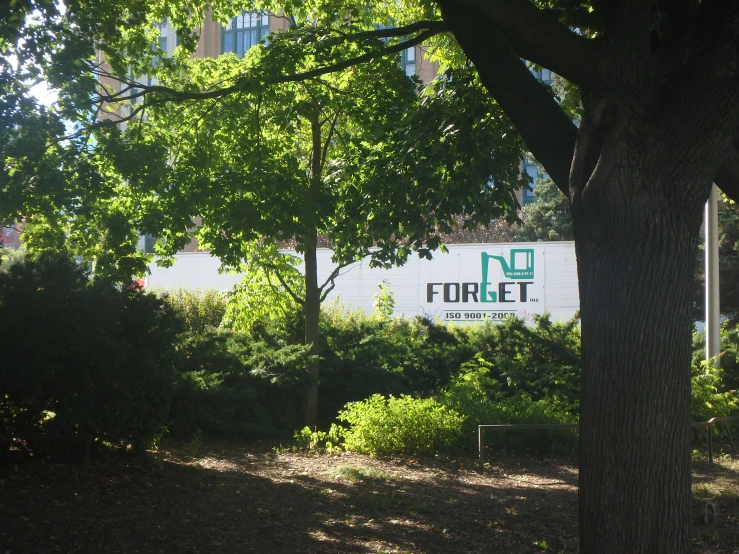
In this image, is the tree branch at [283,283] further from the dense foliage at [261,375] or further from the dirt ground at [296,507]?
the dirt ground at [296,507]

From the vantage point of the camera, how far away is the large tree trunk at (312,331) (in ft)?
41.7

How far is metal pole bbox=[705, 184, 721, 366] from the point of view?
48.8ft

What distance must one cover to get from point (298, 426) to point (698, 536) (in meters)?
7.36

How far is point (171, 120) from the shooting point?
10977mm

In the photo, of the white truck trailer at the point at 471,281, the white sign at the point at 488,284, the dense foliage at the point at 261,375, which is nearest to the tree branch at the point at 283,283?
the dense foliage at the point at 261,375

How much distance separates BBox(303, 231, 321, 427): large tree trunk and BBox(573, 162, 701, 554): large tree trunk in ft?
25.9

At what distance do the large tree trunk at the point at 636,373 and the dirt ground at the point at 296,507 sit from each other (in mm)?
1650

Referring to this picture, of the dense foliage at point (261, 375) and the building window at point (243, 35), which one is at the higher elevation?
the building window at point (243, 35)

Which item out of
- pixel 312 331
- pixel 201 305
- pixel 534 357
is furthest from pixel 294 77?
pixel 201 305

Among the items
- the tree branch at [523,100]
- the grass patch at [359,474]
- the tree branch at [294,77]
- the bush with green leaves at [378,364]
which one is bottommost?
the grass patch at [359,474]

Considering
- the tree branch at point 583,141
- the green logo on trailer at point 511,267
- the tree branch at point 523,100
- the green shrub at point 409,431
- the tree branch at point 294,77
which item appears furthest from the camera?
the green logo on trailer at point 511,267

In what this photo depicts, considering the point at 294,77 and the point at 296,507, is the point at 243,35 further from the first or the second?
the point at 296,507

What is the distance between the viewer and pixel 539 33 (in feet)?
17.0

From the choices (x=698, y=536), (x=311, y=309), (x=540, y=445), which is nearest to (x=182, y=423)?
(x=311, y=309)
